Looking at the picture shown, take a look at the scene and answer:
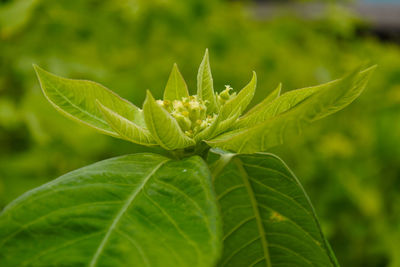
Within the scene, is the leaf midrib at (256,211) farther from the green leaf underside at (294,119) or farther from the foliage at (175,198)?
the green leaf underside at (294,119)

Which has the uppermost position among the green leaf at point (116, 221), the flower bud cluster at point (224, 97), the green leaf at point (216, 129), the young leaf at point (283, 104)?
the flower bud cluster at point (224, 97)

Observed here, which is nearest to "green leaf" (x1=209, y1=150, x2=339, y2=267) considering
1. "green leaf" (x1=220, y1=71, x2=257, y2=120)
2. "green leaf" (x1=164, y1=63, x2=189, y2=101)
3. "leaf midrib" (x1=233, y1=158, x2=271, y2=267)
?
"leaf midrib" (x1=233, y1=158, x2=271, y2=267)

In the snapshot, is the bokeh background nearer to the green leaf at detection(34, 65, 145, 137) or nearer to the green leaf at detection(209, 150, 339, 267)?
the green leaf at detection(34, 65, 145, 137)

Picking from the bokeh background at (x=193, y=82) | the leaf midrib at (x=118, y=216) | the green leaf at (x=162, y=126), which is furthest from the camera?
the bokeh background at (x=193, y=82)

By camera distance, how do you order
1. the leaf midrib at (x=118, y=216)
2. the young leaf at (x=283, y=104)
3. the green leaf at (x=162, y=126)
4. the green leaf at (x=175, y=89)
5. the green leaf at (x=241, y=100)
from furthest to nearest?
1. the green leaf at (x=175, y=89)
2. the green leaf at (x=241, y=100)
3. the young leaf at (x=283, y=104)
4. the green leaf at (x=162, y=126)
5. the leaf midrib at (x=118, y=216)

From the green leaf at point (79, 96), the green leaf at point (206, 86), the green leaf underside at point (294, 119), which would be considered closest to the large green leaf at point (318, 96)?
the green leaf underside at point (294, 119)

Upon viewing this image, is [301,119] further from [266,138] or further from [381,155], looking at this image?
[381,155]
